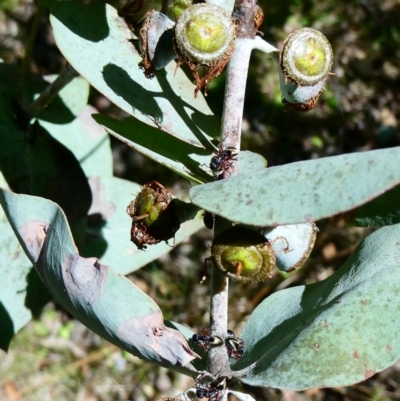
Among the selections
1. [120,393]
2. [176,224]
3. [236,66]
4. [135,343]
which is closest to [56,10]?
[236,66]

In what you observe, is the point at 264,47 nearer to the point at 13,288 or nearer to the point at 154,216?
the point at 154,216

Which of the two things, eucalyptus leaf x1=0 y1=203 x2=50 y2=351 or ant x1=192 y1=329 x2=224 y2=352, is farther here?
eucalyptus leaf x1=0 y1=203 x2=50 y2=351

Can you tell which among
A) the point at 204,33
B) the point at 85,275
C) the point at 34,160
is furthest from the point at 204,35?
the point at 34,160

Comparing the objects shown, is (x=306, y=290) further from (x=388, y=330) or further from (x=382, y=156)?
(x=382, y=156)

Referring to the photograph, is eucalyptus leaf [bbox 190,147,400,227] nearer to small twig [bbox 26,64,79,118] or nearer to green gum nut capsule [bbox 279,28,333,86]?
green gum nut capsule [bbox 279,28,333,86]

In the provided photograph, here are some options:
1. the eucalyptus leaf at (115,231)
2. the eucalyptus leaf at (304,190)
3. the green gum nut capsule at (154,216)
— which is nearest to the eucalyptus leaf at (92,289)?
the green gum nut capsule at (154,216)

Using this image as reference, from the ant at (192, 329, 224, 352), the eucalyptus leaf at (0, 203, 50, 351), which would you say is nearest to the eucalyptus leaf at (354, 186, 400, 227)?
the ant at (192, 329, 224, 352)

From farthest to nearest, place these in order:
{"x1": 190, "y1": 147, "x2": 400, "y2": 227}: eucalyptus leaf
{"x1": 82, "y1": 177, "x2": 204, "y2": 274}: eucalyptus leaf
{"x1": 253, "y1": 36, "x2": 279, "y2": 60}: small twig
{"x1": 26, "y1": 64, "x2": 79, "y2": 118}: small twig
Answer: {"x1": 82, "y1": 177, "x2": 204, "y2": 274}: eucalyptus leaf < {"x1": 26, "y1": 64, "x2": 79, "y2": 118}: small twig < {"x1": 253, "y1": 36, "x2": 279, "y2": 60}: small twig < {"x1": 190, "y1": 147, "x2": 400, "y2": 227}: eucalyptus leaf

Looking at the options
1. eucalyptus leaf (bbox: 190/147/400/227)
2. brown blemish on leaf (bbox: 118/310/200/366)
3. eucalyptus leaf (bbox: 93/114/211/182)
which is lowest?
brown blemish on leaf (bbox: 118/310/200/366)
